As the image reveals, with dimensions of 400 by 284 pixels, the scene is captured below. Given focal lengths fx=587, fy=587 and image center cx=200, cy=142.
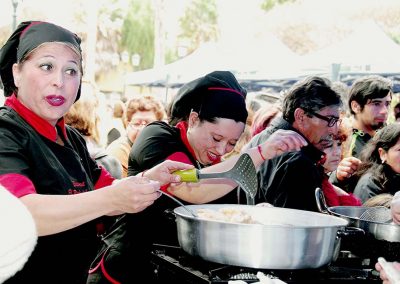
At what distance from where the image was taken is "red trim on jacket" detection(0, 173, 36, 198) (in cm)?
144

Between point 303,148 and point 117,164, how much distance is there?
1.02 metres

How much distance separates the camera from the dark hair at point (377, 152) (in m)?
3.29

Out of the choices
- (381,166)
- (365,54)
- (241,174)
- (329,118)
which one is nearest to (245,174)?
(241,174)

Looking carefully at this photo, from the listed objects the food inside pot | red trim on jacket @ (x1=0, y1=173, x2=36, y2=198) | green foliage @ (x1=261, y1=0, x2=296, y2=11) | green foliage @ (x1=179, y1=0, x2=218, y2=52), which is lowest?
the food inside pot

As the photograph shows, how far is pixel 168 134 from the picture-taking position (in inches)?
85.9

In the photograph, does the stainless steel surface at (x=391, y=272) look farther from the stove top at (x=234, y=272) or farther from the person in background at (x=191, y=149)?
the person in background at (x=191, y=149)

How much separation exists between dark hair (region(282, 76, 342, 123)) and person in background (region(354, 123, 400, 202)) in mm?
583

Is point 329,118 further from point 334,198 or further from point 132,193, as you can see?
point 132,193

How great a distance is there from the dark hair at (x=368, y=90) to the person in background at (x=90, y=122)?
199 cm

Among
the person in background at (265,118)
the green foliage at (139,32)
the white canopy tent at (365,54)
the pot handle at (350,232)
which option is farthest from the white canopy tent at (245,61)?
the green foliage at (139,32)

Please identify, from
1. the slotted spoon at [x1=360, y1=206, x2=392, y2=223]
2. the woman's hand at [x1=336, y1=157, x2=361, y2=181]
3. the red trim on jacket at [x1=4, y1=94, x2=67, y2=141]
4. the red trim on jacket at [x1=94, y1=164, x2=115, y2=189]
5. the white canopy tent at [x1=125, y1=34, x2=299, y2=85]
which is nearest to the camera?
the red trim on jacket at [x1=4, y1=94, x2=67, y2=141]

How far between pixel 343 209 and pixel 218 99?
0.62 metres

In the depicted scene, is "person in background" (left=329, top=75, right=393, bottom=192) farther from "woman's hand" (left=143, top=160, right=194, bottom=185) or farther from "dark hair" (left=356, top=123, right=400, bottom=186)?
"woman's hand" (left=143, top=160, right=194, bottom=185)

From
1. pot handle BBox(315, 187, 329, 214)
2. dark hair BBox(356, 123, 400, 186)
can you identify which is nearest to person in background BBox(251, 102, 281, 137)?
dark hair BBox(356, 123, 400, 186)
